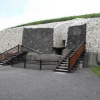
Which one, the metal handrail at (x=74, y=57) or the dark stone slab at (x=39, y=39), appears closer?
the metal handrail at (x=74, y=57)

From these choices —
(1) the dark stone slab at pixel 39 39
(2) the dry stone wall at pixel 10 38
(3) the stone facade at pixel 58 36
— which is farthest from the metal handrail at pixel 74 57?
(2) the dry stone wall at pixel 10 38

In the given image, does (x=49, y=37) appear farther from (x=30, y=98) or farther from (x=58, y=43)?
(x=30, y=98)

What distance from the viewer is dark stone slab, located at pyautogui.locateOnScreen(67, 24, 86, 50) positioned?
70.5ft

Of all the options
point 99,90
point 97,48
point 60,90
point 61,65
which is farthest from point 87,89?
point 97,48

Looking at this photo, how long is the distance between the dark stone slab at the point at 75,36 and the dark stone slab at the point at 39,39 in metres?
2.64

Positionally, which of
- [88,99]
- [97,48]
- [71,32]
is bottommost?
[88,99]

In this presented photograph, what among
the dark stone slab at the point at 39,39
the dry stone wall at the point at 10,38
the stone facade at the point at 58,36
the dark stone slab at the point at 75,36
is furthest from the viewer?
the dry stone wall at the point at 10,38

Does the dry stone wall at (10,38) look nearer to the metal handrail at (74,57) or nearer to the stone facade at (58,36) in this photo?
the stone facade at (58,36)

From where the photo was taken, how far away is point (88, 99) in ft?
26.2

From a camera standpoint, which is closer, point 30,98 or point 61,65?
point 30,98

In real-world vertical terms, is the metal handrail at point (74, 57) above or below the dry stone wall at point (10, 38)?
below

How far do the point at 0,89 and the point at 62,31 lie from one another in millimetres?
16511

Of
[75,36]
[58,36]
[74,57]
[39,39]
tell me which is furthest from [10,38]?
[74,57]

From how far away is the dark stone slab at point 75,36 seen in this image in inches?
846
